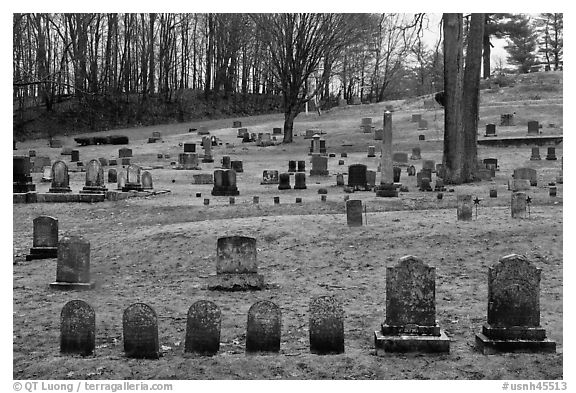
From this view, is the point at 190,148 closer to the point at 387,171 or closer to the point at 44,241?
the point at 387,171

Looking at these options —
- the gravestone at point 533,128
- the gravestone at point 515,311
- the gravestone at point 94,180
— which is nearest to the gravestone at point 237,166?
the gravestone at point 94,180

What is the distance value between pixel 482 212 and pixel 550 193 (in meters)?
3.86

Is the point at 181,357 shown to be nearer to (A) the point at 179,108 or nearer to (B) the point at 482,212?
(B) the point at 482,212

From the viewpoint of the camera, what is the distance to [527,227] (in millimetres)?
16922

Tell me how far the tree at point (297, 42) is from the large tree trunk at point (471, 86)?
66.2ft

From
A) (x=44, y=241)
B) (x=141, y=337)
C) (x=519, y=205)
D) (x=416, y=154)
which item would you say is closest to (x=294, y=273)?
(x=44, y=241)

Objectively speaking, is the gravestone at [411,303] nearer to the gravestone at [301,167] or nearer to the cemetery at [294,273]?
the cemetery at [294,273]

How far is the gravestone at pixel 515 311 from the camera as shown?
9.73 metres

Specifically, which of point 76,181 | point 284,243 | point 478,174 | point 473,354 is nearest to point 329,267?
point 284,243

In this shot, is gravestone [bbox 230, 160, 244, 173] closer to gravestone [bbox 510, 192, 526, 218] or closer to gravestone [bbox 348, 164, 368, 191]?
gravestone [bbox 348, 164, 368, 191]

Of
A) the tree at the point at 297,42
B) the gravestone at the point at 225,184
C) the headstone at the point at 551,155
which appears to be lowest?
the gravestone at the point at 225,184

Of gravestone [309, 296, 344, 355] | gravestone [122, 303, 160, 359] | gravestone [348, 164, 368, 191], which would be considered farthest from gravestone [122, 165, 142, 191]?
gravestone [309, 296, 344, 355]

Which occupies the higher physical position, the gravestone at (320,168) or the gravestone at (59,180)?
the gravestone at (320,168)

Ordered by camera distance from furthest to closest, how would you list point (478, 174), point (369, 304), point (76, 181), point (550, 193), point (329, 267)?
point (76, 181) < point (478, 174) < point (550, 193) < point (329, 267) < point (369, 304)
